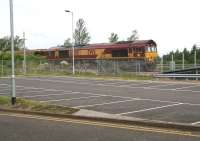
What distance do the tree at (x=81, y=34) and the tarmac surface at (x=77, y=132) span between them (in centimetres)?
10279

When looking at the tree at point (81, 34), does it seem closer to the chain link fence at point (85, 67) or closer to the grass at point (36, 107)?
the chain link fence at point (85, 67)

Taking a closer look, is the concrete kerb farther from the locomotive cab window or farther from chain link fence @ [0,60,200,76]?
the locomotive cab window

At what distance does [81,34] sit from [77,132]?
4164 inches

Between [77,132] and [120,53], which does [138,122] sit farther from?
[120,53]

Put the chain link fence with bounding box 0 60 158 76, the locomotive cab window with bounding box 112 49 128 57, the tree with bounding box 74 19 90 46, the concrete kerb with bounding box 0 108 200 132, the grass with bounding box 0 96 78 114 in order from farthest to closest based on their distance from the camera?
1. the tree with bounding box 74 19 90 46
2. the locomotive cab window with bounding box 112 49 128 57
3. the chain link fence with bounding box 0 60 158 76
4. the grass with bounding box 0 96 78 114
5. the concrete kerb with bounding box 0 108 200 132

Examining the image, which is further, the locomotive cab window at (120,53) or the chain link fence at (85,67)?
the locomotive cab window at (120,53)

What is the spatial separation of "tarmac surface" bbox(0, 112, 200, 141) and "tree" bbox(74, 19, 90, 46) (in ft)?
337

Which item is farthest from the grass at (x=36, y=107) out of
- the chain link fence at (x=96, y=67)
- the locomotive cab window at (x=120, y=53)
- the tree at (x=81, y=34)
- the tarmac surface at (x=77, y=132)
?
the tree at (x=81, y=34)

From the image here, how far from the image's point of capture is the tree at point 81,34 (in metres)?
115

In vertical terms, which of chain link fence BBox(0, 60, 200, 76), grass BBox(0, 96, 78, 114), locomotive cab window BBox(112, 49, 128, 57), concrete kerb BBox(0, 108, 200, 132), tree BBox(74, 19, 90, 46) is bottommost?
concrete kerb BBox(0, 108, 200, 132)

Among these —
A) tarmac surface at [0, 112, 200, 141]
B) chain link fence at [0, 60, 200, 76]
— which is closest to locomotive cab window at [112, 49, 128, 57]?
chain link fence at [0, 60, 200, 76]

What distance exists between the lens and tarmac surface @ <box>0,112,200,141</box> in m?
9.42

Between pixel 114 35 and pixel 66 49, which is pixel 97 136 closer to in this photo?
pixel 66 49

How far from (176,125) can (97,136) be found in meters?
2.22
